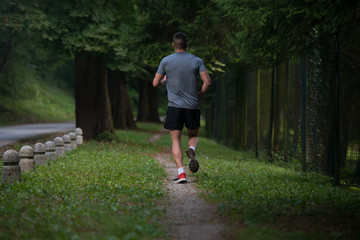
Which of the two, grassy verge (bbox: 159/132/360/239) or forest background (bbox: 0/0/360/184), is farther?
forest background (bbox: 0/0/360/184)

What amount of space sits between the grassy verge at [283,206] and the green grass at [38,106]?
24839 millimetres

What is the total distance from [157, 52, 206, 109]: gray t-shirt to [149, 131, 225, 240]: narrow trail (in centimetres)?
144

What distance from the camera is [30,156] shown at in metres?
9.67

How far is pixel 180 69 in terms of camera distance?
26.1 feet

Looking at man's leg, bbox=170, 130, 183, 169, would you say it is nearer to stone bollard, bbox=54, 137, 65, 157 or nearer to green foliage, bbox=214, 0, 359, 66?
green foliage, bbox=214, 0, 359, 66

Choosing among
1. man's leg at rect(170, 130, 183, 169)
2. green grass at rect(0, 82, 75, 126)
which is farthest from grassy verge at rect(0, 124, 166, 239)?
green grass at rect(0, 82, 75, 126)

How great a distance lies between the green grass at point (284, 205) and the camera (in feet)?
15.7

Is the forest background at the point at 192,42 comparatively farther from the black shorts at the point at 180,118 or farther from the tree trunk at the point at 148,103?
the tree trunk at the point at 148,103

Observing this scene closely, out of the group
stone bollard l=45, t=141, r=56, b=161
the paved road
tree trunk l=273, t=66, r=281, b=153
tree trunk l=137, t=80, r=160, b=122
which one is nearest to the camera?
stone bollard l=45, t=141, r=56, b=161

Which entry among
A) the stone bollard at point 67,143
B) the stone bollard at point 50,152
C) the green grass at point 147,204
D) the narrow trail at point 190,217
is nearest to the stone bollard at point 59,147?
the stone bollard at point 50,152

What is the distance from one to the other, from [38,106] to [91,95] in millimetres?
25278

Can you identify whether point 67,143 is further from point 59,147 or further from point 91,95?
point 91,95

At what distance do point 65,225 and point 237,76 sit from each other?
14.0 metres

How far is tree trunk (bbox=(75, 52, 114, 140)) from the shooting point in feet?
56.8
